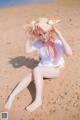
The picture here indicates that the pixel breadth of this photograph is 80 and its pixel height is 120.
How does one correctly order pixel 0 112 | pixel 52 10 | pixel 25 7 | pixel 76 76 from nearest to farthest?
pixel 0 112 → pixel 76 76 → pixel 52 10 → pixel 25 7

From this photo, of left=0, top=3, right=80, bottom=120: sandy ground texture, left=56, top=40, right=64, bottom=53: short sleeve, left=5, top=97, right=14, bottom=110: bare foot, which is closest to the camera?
left=0, top=3, right=80, bottom=120: sandy ground texture

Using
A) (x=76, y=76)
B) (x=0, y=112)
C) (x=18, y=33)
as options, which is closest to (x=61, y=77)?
(x=76, y=76)

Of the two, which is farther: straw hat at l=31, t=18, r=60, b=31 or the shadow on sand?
the shadow on sand

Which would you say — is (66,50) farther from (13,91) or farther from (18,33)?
(18,33)

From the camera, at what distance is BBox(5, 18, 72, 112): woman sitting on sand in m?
4.56

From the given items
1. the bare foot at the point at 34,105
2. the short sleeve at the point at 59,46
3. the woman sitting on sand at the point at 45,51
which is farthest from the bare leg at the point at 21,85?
the short sleeve at the point at 59,46

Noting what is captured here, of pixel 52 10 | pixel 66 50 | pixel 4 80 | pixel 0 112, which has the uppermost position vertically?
pixel 52 10

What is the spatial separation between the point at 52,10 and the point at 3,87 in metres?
4.90

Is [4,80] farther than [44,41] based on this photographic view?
Yes

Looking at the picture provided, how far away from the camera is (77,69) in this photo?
196 inches

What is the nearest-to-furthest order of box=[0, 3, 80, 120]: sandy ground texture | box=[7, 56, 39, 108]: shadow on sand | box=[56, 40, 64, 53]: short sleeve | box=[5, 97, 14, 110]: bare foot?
1. box=[0, 3, 80, 120]: sandy ground texture
2. box=[5, 97, 14, 110]: bare foot
3. box=[56, 40, 64, 53]: short sleeve
4. box=[7, 56, 39, 108]: shadow on sand

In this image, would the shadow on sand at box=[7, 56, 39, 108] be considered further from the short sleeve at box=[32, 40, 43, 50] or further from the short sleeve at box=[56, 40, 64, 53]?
the short sleeve at box=[56, 40, 64, 53]

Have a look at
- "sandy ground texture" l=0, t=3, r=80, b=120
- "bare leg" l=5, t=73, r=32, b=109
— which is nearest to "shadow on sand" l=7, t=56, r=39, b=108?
"sandy ground texture" l=0, t=3, r=80, b=120

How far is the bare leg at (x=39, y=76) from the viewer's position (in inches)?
173
